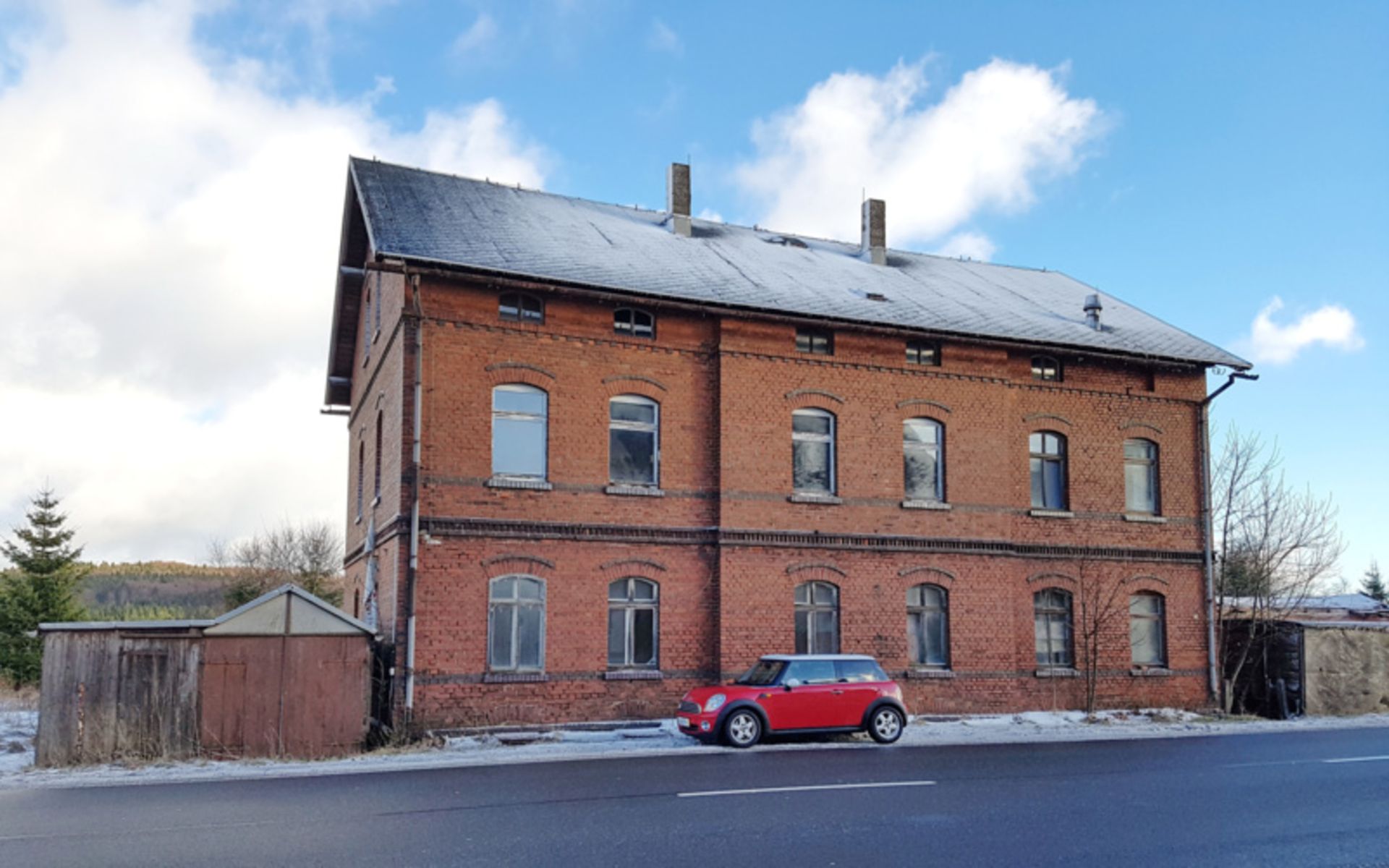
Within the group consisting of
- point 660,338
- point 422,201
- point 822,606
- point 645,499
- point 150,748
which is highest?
point 422,201

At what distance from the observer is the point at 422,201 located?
22453mm

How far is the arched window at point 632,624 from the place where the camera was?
20531mm

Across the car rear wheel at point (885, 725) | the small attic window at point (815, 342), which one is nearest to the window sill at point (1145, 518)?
the small attic window at point (815, 342)

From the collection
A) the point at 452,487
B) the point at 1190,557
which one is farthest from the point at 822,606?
the point at 1190,557

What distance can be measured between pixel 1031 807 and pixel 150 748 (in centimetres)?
1189

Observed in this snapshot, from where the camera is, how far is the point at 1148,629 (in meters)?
25.0

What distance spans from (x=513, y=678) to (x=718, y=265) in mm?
9284

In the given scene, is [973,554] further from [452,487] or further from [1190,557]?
[452,487]

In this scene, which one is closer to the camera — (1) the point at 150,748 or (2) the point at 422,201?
(1) the point at 150,748

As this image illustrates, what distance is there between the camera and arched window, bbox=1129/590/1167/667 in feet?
81.4

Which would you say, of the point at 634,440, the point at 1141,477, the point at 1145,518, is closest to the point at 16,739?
the point at 634,440

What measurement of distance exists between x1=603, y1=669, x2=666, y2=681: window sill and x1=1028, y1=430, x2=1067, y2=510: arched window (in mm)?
9036

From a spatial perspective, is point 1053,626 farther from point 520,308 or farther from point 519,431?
point 520,308

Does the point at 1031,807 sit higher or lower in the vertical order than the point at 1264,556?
lower
